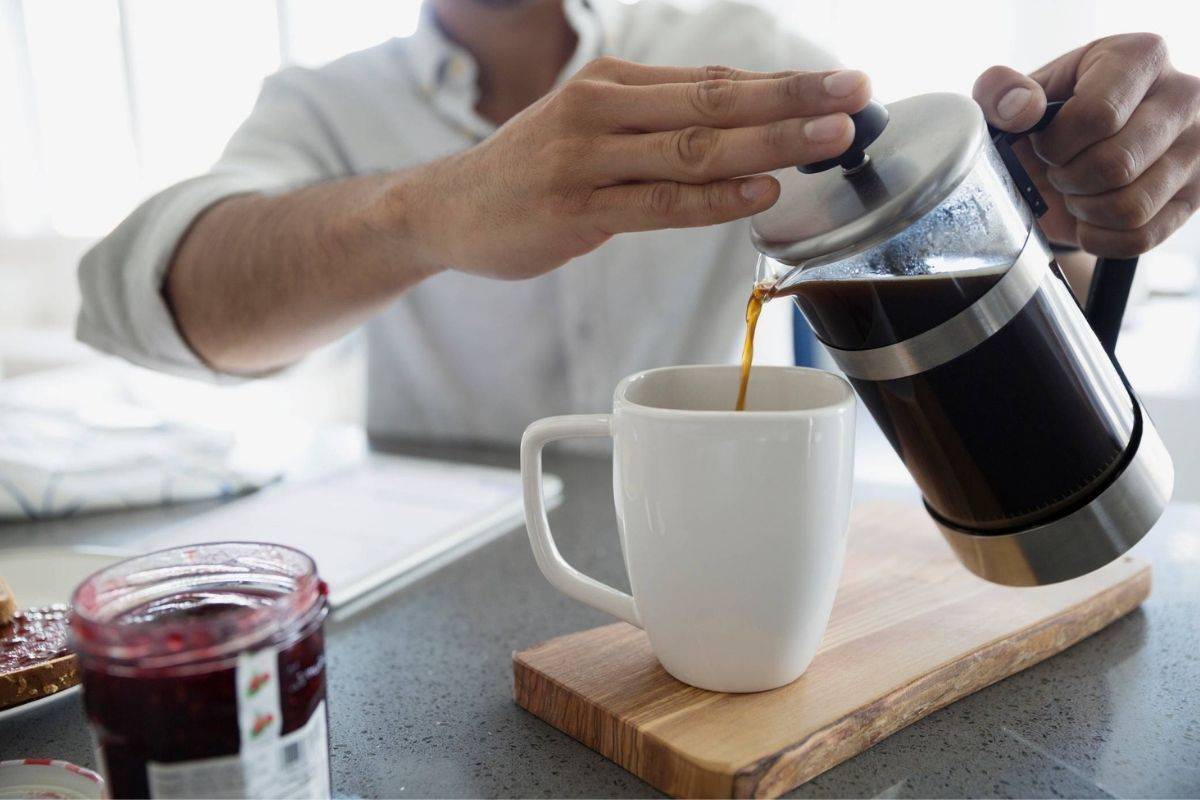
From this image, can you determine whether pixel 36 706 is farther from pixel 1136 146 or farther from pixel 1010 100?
pixel 1136 146

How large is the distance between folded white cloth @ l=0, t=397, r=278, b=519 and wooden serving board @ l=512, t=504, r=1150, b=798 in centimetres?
57

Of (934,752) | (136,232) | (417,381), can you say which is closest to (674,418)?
(934,752)

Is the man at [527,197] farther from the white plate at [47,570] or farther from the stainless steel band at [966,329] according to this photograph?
the white plate at [47,570]

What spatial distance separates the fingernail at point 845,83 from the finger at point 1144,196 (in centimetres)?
30

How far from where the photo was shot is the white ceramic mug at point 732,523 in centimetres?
48

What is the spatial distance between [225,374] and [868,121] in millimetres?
944

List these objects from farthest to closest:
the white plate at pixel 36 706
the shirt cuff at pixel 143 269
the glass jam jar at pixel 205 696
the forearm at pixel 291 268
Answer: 1. the shirt cuff at pixel 143 269
2. the forearm at pixel 291 268
3. the white plate at pixel 36 706
4. the glass jam jar at pixel 205 696

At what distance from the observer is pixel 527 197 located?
0.64 m

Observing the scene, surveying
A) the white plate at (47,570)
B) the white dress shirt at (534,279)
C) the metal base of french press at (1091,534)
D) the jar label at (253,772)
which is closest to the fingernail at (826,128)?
the metal base of french press at (1091,534)

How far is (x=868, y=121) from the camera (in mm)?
501

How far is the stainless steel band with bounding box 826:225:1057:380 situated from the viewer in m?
0.50

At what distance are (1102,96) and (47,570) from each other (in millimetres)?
845

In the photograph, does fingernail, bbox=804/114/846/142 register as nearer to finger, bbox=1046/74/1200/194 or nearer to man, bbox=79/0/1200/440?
man, bbox=79/0/1200/440

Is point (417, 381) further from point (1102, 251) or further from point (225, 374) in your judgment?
point (1102, 251)
